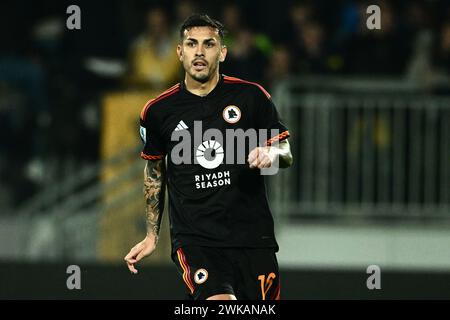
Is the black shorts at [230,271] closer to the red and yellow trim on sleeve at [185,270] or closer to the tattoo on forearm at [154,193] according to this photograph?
the red and yellow trim on sleeve at [185,270]

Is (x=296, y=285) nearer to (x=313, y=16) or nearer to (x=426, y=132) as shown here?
(x=426, y=132)

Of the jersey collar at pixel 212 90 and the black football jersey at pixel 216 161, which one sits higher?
the jersey collar at pixel 212 90

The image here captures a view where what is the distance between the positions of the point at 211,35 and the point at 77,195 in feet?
19.8

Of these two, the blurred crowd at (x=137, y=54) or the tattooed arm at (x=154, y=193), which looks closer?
the tattooed arm at (x=154, y=193)

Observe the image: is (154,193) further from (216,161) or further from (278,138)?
(278,138)

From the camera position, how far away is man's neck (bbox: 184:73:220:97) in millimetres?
6629

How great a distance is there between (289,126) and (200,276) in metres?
4.78

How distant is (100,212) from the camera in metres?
11.6

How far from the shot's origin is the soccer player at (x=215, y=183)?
255 inches

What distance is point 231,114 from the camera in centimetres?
659

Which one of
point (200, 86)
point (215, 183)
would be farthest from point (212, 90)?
point (215, 183)

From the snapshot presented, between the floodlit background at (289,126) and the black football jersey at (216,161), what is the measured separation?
3942 millimetres

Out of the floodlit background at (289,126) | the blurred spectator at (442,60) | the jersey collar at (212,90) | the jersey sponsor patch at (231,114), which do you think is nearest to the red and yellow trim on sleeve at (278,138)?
the jersey sponsor patch at (231,114)
